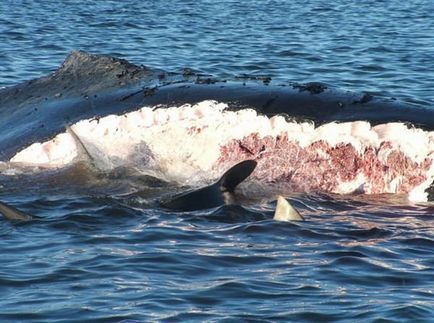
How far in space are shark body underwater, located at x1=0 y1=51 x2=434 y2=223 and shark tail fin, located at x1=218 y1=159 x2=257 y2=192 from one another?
0.01m

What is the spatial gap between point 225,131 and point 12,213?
245 cm

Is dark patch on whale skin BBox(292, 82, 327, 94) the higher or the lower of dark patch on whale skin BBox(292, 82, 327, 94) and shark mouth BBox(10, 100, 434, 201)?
the higher

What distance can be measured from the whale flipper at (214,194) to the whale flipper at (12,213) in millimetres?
1364

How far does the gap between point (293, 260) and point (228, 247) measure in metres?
0.64

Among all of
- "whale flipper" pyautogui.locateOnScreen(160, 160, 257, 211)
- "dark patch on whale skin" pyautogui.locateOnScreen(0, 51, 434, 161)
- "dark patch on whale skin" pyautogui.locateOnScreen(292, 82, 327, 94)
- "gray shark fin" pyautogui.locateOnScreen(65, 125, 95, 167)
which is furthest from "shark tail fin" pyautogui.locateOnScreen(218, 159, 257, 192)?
"gray shark fin" pyautogui.locateOnScreen(65, 125, 95, 167)

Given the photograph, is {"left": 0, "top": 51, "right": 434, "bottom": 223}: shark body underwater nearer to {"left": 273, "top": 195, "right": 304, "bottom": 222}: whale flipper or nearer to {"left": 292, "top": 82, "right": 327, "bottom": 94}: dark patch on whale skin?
{"left": 292, "top": 82, "right": 327, "bottom": 94}: dark patch on whale skin

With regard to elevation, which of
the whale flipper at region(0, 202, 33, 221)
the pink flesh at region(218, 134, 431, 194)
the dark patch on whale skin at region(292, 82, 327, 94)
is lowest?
the whale flipper at region(0, 202, 33, 221)

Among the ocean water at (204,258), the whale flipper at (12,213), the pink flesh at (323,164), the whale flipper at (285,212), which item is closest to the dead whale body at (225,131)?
the pink flesh at (323,164)

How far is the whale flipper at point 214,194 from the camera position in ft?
38.9

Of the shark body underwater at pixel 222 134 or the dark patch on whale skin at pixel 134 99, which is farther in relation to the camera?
the dark patch on whale skin at pixel 134 99

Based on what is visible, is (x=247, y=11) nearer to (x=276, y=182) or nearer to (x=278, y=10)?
(x=278, y=10)

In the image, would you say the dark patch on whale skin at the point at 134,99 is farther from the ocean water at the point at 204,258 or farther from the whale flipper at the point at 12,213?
the whale flipper at the point at 12,213

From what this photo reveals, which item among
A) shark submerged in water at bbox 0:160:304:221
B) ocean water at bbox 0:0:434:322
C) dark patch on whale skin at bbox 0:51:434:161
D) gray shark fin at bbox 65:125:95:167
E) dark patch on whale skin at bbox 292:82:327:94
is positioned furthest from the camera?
gray shark fin at bbox 65:125:95:167

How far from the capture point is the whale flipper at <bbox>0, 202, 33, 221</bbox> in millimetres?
11531
